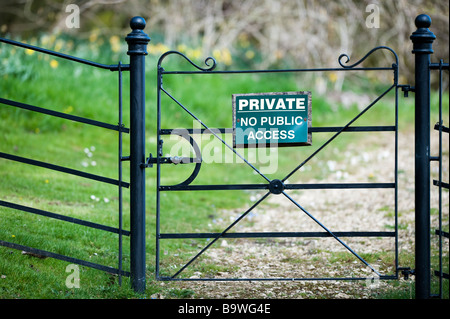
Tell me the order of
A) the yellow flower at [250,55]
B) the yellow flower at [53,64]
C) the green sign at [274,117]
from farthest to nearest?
the yellow flower at [250,55] < the yellow flower at [53,64] < the green sign at [274,117]

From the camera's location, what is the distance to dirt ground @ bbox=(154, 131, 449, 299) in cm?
397

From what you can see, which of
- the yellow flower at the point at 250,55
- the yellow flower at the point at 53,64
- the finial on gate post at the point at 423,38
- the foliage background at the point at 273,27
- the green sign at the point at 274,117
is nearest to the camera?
the finial on gate post at the point at 423,38

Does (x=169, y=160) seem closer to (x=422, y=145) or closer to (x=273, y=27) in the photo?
(x=422, y=145)

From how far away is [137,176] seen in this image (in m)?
3.62

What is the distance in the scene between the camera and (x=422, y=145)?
351 centimetres

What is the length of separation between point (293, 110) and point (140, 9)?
32.2ft

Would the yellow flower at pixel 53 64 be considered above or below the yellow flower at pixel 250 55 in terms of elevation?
below

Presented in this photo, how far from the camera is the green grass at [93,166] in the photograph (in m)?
3.91

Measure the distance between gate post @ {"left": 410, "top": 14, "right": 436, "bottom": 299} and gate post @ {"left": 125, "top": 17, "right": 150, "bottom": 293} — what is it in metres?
1.67

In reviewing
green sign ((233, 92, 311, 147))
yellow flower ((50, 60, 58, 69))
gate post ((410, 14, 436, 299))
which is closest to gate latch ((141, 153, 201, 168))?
green sign ((233, 92, 311, 147))

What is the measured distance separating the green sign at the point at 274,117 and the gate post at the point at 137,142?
60 centimetres

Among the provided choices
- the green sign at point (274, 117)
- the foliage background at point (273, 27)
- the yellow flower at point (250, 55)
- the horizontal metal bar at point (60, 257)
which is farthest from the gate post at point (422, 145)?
the yellow flower at point (250, 55)

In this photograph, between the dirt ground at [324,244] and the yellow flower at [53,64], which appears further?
the yellow flower at [53,64]

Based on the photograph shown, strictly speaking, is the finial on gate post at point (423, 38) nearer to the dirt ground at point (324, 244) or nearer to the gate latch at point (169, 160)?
the dirt ground at point (324, 244)
